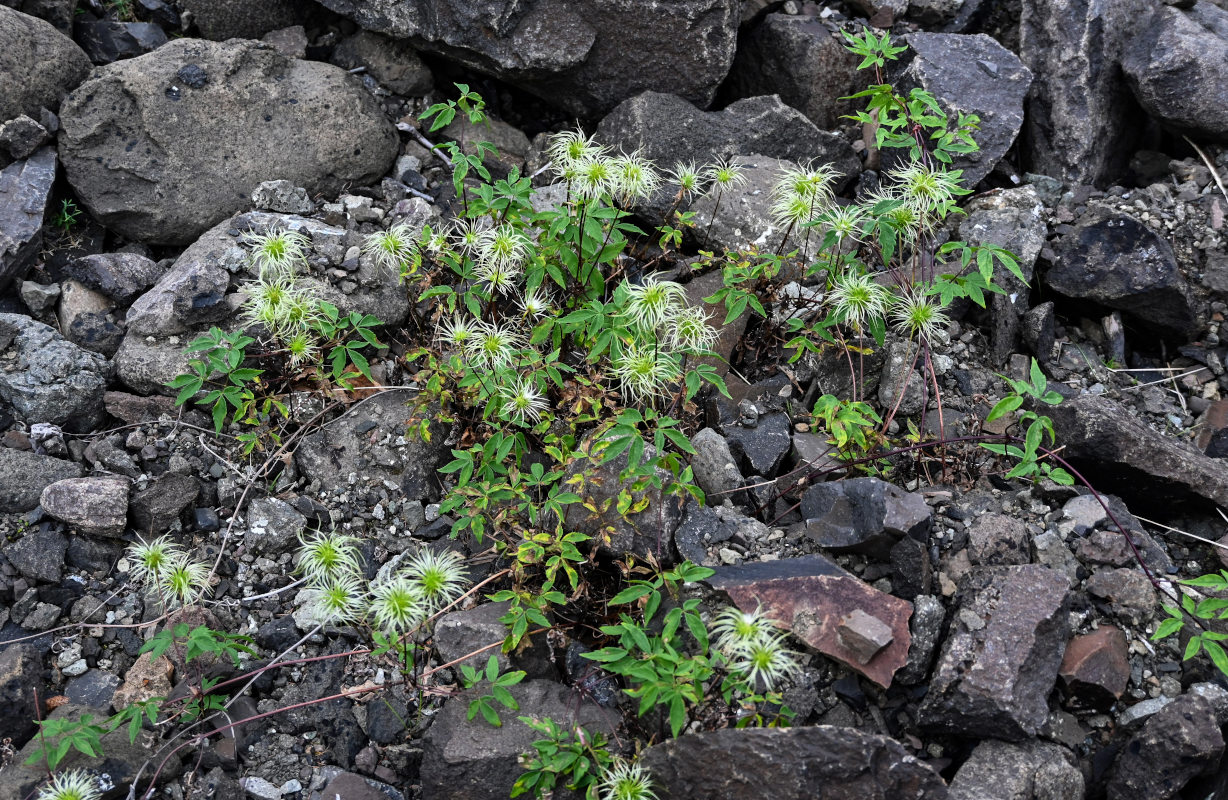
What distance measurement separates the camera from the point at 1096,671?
124 inches

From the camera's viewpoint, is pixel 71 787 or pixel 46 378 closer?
pixel 71 787

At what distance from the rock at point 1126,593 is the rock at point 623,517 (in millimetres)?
1514

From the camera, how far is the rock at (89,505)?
3.68 meters

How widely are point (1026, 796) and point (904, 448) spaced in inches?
51.0

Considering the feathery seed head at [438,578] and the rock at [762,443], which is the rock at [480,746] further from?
the rock at [762,443]

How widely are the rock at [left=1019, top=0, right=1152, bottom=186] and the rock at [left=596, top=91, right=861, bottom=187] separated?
3.25 ft

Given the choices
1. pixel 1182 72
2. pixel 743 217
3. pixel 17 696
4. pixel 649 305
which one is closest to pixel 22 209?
pixel 17 696

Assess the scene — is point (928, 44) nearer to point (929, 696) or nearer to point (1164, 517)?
point (1164, 517)

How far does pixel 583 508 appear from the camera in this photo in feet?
12.0

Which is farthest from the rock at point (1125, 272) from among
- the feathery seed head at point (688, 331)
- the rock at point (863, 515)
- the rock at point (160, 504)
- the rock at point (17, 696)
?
the rock at point (17, 696)

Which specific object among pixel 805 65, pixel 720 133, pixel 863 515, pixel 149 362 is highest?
pixel 805 65

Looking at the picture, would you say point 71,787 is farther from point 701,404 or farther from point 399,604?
point 701,404

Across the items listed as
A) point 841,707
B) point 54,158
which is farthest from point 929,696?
point 54,158

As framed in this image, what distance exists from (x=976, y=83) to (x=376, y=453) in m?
3.55
